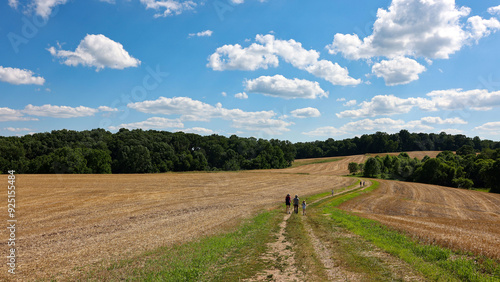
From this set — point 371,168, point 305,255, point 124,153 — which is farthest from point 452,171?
point 124,153

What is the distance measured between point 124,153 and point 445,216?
104097mm

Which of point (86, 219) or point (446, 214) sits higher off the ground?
point (86, 219)

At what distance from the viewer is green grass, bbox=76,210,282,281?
13469 mm

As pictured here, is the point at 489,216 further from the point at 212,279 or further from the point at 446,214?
the point at 212,279

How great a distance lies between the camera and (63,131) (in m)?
118

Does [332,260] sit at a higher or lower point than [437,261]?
lower

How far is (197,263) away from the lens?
1505cm

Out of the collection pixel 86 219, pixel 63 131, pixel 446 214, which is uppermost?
pixel 63 131

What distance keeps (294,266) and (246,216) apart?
1846 centimetres

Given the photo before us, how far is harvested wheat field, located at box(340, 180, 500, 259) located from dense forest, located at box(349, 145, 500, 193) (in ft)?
65.1

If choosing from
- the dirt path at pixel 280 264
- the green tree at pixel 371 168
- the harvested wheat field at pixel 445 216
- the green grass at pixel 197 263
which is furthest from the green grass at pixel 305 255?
the green tree at pixel 371 168

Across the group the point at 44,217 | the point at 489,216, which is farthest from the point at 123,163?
the point at 489,216

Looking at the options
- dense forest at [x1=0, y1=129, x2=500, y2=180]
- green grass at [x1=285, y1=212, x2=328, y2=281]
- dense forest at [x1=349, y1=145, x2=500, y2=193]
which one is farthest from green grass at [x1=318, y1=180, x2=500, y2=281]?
dense forest at [x1=0, y1=129, x2=500, y2=180]

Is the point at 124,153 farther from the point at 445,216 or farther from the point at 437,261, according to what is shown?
the point at 437,261
